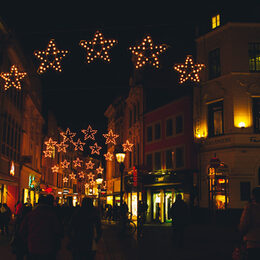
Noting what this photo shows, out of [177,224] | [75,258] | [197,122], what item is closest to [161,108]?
[197,122]

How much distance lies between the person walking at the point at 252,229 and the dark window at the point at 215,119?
22.5 m

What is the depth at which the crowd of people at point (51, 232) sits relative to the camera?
23.1ft

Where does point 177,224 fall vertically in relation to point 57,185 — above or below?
below

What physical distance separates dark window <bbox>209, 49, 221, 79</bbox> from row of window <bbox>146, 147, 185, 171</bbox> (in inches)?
282

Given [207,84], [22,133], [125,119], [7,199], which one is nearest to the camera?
[207,84]

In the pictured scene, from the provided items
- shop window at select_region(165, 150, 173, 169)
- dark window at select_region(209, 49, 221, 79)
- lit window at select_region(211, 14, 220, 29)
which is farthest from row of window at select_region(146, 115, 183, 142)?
lit window at select_region(211, 14, 220, 29)

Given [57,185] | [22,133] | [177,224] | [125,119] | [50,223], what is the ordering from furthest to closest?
[57,185] < [125,119] < [22,133] < [177,224] < [50,223]

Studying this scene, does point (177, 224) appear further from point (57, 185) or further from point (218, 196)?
point (57, 185)

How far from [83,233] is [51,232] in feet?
7.14

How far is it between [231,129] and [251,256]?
22053mm

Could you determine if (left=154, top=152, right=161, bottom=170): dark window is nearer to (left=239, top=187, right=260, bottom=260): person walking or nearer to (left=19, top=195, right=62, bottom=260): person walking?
(left=19, top=195, right=62, bottom=260): person walking

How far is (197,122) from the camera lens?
31.0m

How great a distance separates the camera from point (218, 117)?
29406 millimetres

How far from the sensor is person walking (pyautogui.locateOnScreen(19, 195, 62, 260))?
7.01 m
